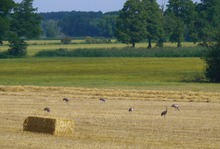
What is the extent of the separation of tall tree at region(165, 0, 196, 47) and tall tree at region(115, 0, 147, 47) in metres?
9.45

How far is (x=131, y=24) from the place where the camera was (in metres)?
136

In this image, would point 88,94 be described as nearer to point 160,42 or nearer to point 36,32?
point 36,32

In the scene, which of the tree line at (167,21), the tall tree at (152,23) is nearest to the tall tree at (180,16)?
the tree line at (167,21)

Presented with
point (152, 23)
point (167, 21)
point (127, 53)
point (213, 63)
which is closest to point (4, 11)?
point (127, 53)

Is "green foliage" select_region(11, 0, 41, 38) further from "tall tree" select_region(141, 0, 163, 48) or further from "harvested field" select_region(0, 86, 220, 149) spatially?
"harvested field" select_region(0, 86, 220, 149)

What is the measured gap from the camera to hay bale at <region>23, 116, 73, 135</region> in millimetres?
23016

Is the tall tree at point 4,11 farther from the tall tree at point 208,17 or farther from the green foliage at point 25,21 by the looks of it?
the tall tree at point 208,17

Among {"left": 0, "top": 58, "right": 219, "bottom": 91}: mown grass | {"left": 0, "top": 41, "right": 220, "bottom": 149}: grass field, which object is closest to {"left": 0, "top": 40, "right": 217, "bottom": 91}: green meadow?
{"left": 0, "top": 58, "right": 219, "bottom": 91}: mown grass

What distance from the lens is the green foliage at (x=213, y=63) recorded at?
2227 inches

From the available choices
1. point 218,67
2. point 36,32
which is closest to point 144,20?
point 36,32

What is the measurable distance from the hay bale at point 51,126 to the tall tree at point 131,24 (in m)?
111

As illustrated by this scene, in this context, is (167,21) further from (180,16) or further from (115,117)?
(115,117)

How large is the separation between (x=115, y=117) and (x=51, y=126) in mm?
6174

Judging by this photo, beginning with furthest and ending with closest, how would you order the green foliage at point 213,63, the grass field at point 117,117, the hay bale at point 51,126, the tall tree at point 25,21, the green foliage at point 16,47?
the tall tree at point 25,21 < the green foliage at point 16,47 < the green foliage at point 213,63 < the hay bale at point 51,126 < the grass field at point 117,117
